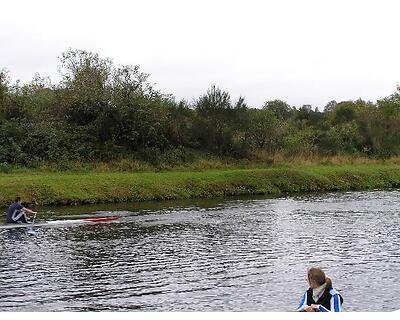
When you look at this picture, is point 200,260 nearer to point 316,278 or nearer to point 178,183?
point 316,278

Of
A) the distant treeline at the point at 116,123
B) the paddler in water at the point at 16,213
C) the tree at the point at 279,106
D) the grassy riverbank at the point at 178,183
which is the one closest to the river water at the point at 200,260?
the paddler in water at the point at 16,213

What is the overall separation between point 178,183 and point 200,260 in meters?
29.0

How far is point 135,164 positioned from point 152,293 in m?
40.7

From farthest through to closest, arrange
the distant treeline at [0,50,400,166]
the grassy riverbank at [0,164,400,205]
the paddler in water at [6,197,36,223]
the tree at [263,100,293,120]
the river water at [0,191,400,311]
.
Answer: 1. the tree at [263,100,293,120]
2. the distant treeline at [0,50,400,166]
3. the grassy riverbank at [0,164,400,205]
4. the paddler in water at [6,197,36,223]
5. the river water at [0,191,400,311]

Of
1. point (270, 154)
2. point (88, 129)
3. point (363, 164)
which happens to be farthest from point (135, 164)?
point (363, 164)

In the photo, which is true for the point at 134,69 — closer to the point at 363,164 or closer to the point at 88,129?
the point at 88,129

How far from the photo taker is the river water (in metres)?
18.1

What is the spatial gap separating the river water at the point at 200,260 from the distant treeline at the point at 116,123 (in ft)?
59.9

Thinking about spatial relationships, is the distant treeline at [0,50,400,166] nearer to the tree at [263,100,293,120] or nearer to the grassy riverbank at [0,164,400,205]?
the grassy riverbank at [0,164,400,205]

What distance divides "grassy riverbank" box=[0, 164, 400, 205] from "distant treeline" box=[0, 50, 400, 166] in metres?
5.30

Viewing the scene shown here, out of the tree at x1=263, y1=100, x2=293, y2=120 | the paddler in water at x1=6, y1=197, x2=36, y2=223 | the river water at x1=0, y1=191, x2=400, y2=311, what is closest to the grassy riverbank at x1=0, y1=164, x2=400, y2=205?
the river water at x1=0, y1=191, x2=400, y2=311

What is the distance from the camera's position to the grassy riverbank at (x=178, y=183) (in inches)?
1805

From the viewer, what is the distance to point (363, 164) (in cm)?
7538
